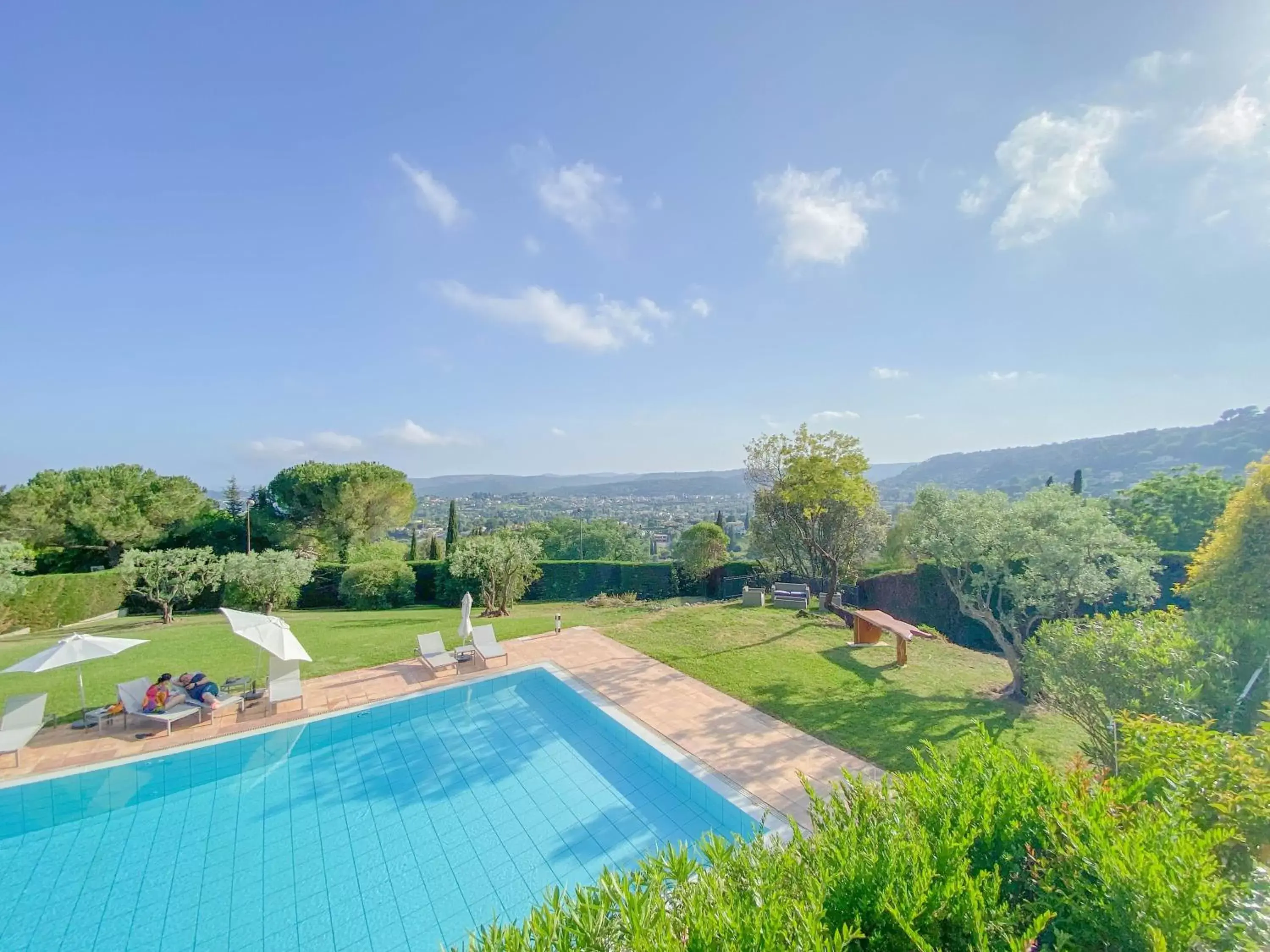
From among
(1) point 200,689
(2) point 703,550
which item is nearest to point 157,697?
(1) point 200,689

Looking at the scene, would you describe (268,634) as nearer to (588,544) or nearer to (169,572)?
(169,572)

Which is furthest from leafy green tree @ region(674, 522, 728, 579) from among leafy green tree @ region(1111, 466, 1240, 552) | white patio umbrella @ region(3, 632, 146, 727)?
white patio umbrella @ region(3, 632, 146, 727)

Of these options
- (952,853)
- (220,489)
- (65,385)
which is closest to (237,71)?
(952,853)

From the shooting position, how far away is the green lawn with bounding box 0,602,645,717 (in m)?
11.4

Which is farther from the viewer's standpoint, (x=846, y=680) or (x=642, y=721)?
(x=846, y=680)

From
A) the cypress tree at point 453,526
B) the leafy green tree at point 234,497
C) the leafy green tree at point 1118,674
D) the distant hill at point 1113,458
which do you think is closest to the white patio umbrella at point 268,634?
the leafy green tree at point 1118,674

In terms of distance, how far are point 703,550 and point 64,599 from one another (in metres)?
28.0

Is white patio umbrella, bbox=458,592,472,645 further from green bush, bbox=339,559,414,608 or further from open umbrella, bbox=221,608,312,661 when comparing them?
green bush, bbox=339,559,414,608

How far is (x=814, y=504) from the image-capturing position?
55.6 ft

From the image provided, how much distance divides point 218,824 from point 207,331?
21.0 meters

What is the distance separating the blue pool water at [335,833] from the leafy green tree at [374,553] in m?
19.4

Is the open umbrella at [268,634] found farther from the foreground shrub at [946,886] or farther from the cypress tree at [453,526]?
the cypress tree at [453,526]

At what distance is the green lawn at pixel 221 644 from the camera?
11.4 metres

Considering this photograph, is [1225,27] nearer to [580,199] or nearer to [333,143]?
[580,199]
